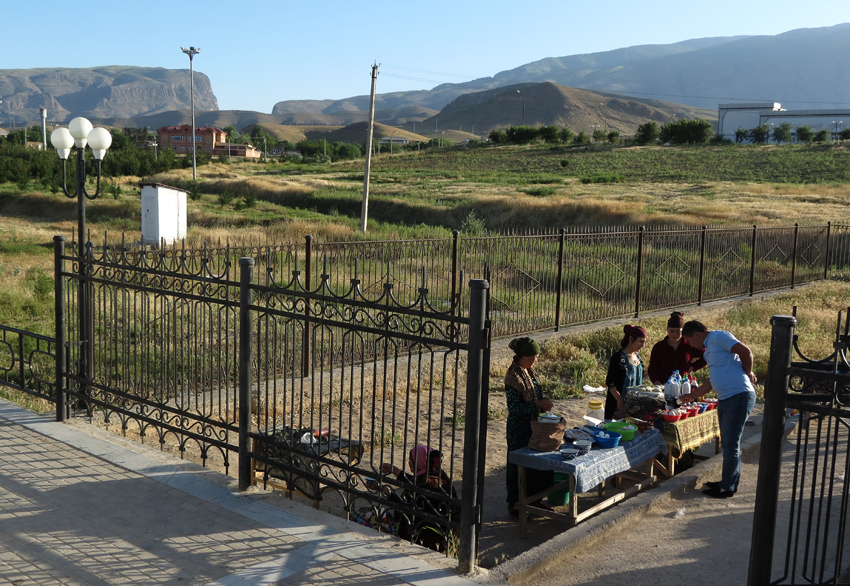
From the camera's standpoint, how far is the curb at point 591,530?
440 centimetres

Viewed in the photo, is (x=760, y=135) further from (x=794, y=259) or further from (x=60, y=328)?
(x=60, y=328)

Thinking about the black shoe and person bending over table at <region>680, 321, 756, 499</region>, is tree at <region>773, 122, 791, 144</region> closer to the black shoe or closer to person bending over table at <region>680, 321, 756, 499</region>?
person bending over table at <region>680, 321, 756, 499</region>

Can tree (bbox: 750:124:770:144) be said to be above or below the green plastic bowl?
above

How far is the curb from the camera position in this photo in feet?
14.4

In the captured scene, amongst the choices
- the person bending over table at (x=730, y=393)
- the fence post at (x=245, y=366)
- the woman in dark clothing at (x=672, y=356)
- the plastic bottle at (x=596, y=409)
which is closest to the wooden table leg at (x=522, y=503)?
the person bending over table at (x=730, y=393)

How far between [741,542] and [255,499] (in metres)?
3.44

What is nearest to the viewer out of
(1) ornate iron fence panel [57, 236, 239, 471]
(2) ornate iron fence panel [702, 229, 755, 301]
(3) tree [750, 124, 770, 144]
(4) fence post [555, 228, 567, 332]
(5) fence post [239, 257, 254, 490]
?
(5) fence post [239, 257, 254, 490]

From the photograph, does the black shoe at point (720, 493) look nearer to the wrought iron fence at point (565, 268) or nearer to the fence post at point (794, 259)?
the wrought iron fence at point (565, 268)

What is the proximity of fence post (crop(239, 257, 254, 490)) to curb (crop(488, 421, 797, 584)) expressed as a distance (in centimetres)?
204

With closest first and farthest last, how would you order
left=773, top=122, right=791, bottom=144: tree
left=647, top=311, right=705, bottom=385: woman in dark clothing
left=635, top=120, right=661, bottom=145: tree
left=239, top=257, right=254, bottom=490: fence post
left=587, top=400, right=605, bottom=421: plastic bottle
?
left=239, top=257, right=254, bottom=490: fence post → left=587, top=400, right=605, bottom=421: plastic bottle → left=647, top=311, right=705, bottom=385: woman in dark clothing → left=635, top=120, right=661, bottom=145: tree → left=773, top=122, right=791, bottom=144: tree

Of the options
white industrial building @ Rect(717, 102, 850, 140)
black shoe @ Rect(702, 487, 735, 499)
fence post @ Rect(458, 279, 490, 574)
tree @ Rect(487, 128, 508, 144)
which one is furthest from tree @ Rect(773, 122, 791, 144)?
fence post @ Rect(458, 279, 490, 574)

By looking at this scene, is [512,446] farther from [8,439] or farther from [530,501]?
[8,439]

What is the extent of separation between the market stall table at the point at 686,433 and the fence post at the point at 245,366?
3.51 m

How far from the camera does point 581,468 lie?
526 cm
